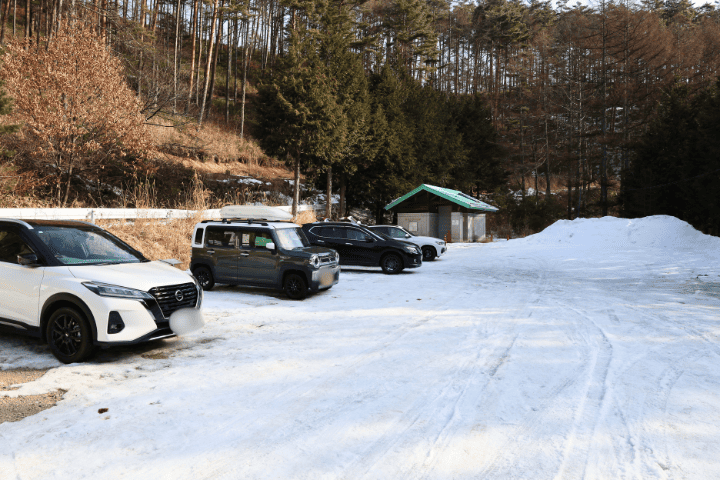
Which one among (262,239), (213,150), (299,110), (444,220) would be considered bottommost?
(262,239)

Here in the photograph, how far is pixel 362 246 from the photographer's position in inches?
639

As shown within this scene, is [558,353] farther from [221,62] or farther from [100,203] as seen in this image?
[221,62]

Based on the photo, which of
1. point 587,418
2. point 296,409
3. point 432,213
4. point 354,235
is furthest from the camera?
point 432,213

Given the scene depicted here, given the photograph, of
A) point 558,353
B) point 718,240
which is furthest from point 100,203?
point 718,240

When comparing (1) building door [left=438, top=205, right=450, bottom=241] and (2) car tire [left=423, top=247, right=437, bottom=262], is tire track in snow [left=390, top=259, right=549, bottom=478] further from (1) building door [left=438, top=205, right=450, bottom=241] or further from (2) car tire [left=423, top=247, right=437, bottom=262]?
(1) building door [left=438, top=205, right=450, bottom=241]

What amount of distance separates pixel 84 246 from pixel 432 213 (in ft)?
104

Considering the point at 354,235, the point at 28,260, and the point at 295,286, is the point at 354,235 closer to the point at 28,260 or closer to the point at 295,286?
the point at 295,286

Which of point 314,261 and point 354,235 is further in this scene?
point 354,235

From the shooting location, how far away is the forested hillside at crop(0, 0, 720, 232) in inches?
1119

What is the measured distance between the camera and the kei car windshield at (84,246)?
6.13 m

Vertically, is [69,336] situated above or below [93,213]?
below

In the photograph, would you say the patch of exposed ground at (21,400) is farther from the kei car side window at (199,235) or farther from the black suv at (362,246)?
the black suv at (362,246)

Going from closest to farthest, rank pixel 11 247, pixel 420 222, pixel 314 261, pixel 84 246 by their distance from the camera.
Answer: pixel 11 247, pixel 84 246, pixel 314 261, pixel 420 222

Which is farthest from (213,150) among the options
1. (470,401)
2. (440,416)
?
(440,416)
